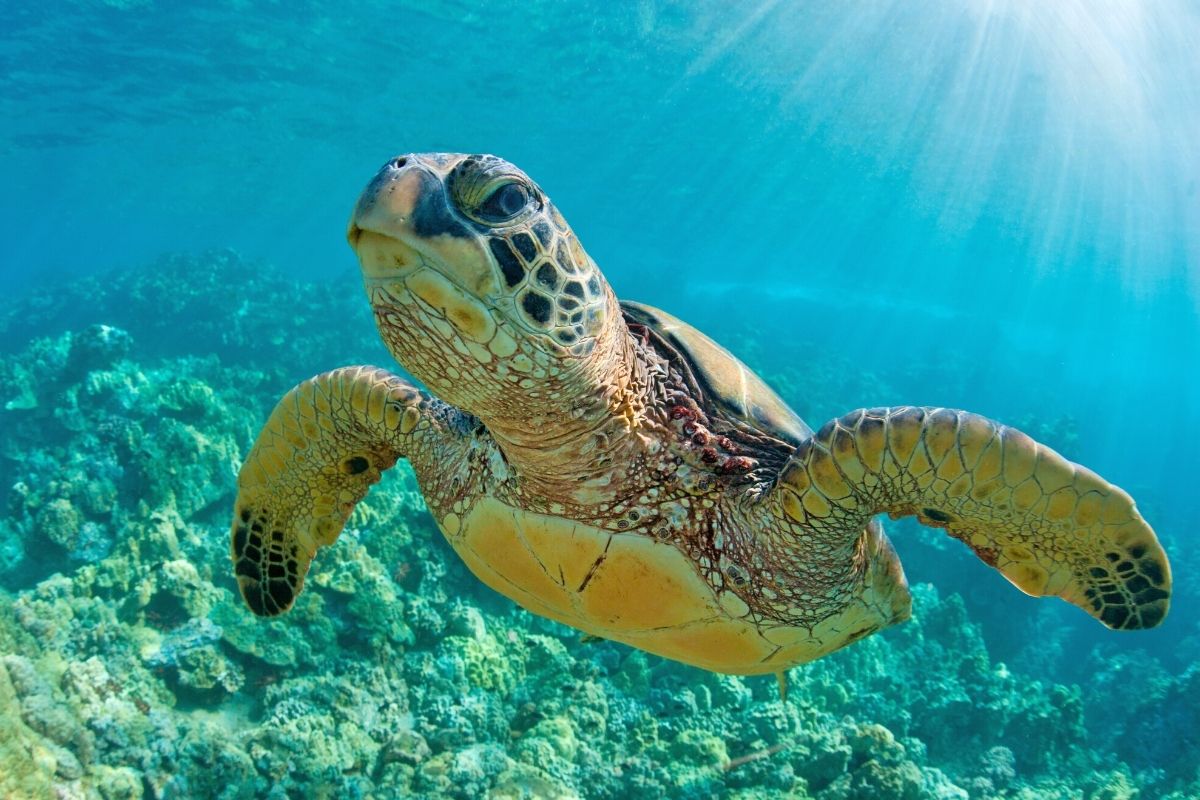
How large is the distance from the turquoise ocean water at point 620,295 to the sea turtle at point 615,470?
1.90 metres

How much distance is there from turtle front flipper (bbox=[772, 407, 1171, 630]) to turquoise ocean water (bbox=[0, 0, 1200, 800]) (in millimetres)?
2924

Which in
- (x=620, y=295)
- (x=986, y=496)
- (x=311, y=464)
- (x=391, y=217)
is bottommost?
(x=620, y=295)

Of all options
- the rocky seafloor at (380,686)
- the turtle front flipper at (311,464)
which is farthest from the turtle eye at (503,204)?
the rocky seafloor at (380,686)

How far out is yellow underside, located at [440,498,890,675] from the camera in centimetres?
247

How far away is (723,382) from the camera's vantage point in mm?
2650

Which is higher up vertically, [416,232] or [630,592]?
[416,232]

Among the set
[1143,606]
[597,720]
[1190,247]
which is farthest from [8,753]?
[1190,247]

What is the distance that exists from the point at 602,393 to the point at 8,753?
377 centimetres

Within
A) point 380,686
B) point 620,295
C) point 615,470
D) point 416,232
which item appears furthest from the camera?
point 620,295

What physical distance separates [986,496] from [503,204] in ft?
5.55

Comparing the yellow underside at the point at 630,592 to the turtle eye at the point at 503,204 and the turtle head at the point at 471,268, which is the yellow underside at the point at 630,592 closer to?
the turtle head at the point at 471,268

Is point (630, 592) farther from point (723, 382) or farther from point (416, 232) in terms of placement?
point (416, 232)

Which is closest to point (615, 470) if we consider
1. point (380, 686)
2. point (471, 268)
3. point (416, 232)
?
point (471, 268)

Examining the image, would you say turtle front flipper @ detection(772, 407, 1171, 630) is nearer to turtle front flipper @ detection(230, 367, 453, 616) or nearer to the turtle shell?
the turtle shell
